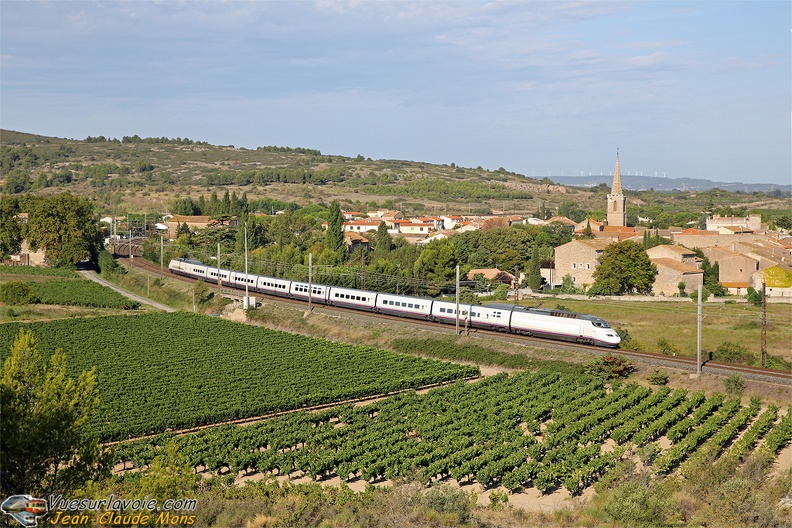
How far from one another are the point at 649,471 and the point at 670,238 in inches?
3152

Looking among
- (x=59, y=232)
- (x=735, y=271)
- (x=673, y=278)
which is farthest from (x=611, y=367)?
(x=59, y=232)

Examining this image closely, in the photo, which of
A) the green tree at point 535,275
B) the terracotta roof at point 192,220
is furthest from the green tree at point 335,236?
the terracotta roof at point 192,220

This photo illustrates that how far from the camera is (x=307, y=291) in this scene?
70.4m

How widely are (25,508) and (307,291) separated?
168 ft

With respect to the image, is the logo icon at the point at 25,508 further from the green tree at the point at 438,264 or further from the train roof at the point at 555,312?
the green tree at the point at 438,264

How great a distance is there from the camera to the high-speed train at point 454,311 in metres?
50.2

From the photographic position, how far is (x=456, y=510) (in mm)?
24422

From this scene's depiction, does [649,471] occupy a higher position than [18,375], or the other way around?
[18,375]

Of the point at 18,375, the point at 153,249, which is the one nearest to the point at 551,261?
the point at 153,249

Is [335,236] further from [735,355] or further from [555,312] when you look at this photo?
[735,355]

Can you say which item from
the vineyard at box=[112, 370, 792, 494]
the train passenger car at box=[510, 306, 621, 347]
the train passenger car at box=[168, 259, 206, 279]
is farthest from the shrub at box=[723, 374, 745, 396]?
the train passenger car at box=[168, 259, 206, 279]

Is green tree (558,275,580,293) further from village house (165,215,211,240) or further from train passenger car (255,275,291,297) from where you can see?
village house (165,215,211,240)

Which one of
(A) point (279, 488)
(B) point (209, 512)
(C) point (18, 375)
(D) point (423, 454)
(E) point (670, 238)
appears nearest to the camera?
(C) point (18, 375)

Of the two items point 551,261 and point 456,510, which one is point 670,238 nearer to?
point 551,261
